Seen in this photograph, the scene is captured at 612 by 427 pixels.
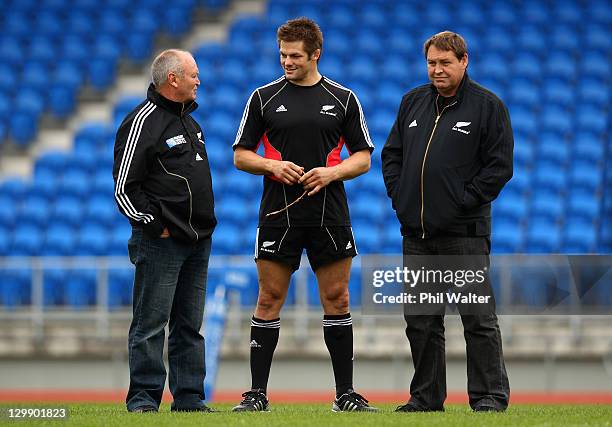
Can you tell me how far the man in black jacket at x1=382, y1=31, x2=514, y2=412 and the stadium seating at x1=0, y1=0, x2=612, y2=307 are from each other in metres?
5.60

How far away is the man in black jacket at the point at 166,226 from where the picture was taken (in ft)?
20.5

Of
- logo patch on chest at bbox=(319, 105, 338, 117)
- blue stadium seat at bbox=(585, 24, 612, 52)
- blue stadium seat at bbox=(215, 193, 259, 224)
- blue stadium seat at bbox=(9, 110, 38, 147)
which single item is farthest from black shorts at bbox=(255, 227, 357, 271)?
blue stadium seat at bbox=(585, 24, 612, 52)

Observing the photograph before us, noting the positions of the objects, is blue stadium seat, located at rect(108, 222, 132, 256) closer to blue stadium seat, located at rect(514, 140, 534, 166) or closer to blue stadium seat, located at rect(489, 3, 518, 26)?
blue stadium seat, located at rect(514, 140, 534, 166)

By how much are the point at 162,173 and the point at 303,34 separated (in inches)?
42.2

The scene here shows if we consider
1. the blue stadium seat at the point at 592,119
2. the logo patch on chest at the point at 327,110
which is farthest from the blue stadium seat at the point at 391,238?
the logo patch on chest at the point at 327,110

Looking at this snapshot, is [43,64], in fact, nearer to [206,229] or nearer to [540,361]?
[540,361]

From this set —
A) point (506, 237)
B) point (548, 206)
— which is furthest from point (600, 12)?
point (506, 237)

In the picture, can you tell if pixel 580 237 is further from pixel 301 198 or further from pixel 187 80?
pixel 187 80

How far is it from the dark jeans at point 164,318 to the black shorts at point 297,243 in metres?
0.42

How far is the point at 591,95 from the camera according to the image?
16125 millimetres

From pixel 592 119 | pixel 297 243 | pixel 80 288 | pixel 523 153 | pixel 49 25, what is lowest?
pixel 80 288

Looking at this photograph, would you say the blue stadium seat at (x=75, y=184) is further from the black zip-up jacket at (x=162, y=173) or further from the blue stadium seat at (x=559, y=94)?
the black zip-up jacket at (x=162, y=173)

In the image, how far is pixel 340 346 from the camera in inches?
249

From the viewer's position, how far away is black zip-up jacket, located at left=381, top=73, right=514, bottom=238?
6.18 metres
